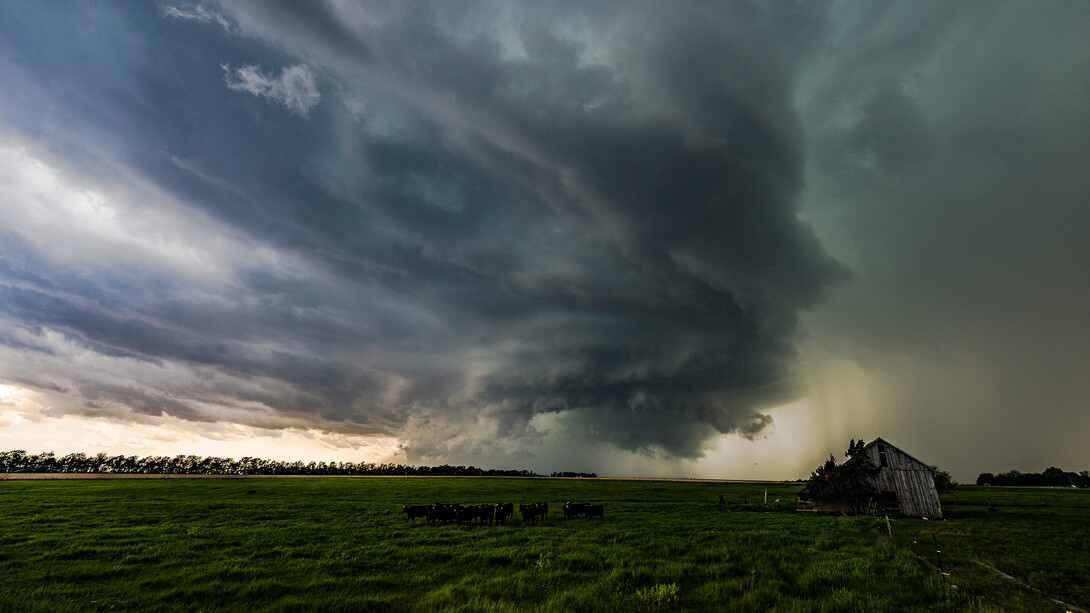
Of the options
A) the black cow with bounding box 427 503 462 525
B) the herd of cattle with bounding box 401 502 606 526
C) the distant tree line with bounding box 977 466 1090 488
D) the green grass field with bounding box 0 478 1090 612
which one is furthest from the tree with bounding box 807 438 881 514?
the distant tree line with bounding box 977 466 1090 488

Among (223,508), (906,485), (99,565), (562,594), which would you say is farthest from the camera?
(906,485)

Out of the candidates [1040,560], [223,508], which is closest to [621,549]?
[1040,560]

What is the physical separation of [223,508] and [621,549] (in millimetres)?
39292

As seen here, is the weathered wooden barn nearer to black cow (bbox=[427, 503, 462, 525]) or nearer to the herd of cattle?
the herd of cattle

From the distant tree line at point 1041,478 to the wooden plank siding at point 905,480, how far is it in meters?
170

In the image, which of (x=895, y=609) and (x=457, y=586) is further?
(x=457, y=586)

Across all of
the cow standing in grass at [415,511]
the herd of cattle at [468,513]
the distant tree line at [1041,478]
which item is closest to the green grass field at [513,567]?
the cow standing in grass at [415,511]

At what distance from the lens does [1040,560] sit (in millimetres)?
22719

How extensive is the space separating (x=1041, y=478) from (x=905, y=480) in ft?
659

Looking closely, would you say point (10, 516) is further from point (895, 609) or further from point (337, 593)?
point (895, 609)

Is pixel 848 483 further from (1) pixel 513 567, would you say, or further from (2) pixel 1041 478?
(2) pixel 1041 478

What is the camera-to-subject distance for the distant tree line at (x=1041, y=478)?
16075 cm

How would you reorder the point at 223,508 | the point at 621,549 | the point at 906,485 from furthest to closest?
the point at 906,485
the point at 223,508
the point at 621,549

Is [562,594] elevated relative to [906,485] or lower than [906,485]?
lower
